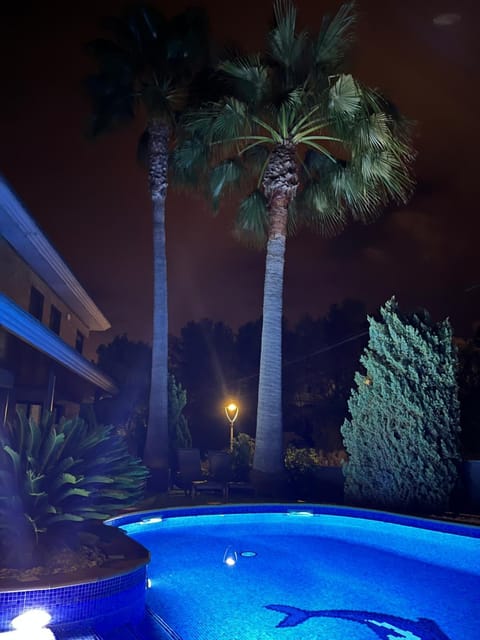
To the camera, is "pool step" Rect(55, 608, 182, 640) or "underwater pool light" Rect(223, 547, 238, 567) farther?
"underwater pool light" Rect(223, 547, 238, 567)

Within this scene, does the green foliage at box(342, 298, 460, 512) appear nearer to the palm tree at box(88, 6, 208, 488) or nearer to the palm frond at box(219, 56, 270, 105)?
the palm tree at box(88, 6, 208, 488)

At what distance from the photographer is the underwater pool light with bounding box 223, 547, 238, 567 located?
7570 mm

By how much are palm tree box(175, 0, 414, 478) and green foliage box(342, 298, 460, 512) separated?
2.30 meters

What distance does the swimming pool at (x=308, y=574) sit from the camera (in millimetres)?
5126

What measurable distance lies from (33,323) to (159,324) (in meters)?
6.33

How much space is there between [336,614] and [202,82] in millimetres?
13392

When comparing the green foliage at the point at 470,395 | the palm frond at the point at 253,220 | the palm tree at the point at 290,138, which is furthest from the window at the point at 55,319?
the green foliage at the point at 470,395

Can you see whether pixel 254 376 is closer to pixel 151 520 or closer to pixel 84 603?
pixel 151 520

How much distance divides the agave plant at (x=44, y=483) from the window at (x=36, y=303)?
11.6m

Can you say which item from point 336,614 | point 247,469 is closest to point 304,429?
point 247,469

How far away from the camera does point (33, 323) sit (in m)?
8.62

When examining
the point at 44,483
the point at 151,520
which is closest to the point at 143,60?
the point at 151,520

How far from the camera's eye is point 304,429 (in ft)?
87.6

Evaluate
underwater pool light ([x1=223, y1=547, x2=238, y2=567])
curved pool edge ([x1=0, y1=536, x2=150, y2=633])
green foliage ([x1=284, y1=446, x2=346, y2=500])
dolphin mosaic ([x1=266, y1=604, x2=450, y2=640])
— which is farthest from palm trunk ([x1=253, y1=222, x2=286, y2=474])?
curved pool edge ([x1=0, y1=536, x2=150, y2=633])
